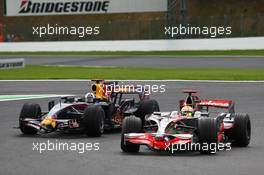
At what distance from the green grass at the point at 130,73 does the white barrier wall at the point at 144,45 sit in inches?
503

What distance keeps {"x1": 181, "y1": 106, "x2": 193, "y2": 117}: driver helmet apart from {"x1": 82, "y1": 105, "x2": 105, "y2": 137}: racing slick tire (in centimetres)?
159

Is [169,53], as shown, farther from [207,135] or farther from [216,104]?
[207,135]

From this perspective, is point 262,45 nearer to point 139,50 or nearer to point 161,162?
point 139,50

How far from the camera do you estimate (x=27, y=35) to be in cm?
5625

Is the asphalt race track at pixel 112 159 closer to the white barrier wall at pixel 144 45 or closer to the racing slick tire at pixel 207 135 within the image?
the racing slick tire at pixel 207 135

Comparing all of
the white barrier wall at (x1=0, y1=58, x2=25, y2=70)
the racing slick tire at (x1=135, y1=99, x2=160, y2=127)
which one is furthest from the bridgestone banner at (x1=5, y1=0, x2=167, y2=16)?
the racing slick tire at (x1=135, y1=99, x2=160, y2=127)

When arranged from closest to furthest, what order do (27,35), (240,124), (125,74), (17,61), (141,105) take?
1. (240,124)
2. (141,105)
3. (125,74)
4. (17,61)
5. (27,35)

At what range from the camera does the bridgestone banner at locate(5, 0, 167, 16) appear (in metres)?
56.0

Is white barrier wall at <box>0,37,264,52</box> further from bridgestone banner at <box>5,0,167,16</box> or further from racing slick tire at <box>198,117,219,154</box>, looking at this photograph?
racing slick tire at <box>198,117,219,154</box>

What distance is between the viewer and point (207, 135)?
1158 cm

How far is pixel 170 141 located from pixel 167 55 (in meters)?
35.4

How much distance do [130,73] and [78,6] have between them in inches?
985

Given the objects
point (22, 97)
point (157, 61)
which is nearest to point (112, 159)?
point (22, 97)

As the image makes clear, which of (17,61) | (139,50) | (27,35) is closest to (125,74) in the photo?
(17,61)
